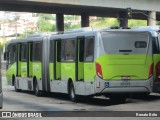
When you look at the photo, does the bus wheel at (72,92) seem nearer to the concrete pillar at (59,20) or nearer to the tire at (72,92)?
the tire at (72,92)

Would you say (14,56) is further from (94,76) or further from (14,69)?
(94,76)

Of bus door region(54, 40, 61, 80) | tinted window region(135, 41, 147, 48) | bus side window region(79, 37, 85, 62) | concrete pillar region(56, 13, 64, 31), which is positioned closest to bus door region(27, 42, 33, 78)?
bus door region(54, 40, 61, 80)

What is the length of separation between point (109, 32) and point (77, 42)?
207 centimetres

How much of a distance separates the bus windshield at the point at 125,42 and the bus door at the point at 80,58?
164cm

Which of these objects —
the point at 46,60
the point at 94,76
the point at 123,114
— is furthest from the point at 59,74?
the point at 123,114

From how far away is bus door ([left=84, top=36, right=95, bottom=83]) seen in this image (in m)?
20.9

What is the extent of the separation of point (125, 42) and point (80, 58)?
223cm

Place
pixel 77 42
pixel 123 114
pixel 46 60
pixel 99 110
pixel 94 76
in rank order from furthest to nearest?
pixel 46 60
pixel 77 42
pixel 94 76
pixel 99 110
pixel 123 114

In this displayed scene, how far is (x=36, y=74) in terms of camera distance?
27.6 m

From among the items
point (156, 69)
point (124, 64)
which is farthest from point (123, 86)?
point (156, 69)

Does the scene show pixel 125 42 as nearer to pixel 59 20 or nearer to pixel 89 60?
pixel 89 60

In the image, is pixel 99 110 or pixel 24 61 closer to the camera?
pixel 99 110

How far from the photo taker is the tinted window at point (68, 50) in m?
22.9

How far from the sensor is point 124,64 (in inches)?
824
